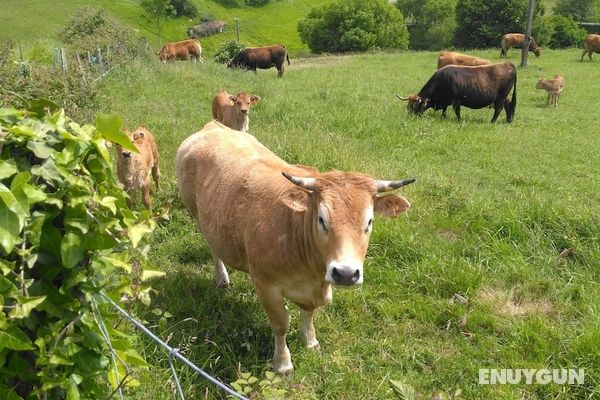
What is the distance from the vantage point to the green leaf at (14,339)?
159 centimetres

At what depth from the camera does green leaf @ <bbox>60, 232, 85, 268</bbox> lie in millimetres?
1674

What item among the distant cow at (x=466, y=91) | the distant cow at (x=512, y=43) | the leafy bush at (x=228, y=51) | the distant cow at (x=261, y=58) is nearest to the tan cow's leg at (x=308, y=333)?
the distant cow at (x=466, y=91)

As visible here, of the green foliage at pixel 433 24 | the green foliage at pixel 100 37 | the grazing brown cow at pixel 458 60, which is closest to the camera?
the green foliage at pixel 100 37

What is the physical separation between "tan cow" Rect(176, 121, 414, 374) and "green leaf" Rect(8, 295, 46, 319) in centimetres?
169

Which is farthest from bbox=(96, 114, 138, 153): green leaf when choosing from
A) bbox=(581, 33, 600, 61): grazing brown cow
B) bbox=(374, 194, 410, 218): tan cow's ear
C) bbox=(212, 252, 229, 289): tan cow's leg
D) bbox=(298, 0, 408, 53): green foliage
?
bbox=(298, 0, 408, 53): green foliage

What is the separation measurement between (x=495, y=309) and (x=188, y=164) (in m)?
3.10

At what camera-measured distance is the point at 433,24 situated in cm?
6825

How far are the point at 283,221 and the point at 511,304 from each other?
2276 mm

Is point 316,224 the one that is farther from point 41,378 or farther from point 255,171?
point 41,378

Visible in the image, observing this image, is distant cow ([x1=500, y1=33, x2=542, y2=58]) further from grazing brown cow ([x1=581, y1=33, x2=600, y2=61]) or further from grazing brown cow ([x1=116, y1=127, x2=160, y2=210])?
grazing brown cow ([x1=116, y1=127, x2=160, y2=210])

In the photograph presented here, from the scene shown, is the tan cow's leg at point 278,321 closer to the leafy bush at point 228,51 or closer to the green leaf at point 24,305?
the green leaf at point 24,305

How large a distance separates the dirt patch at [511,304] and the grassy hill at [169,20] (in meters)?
38.9

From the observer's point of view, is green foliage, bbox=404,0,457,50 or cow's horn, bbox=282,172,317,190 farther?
green foliage, bbox=404,0,457,50

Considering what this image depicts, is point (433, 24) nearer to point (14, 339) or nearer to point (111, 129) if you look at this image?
point (111, 129)
